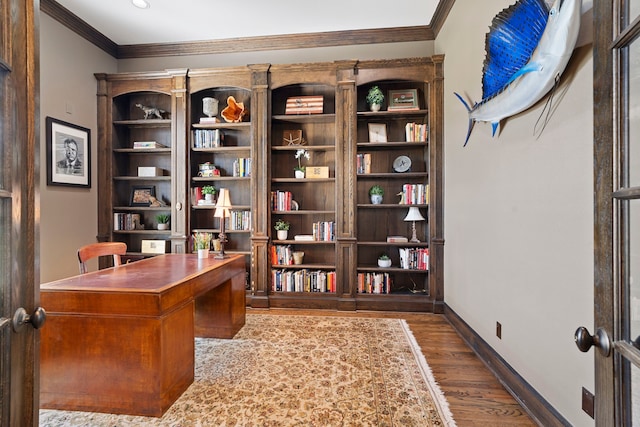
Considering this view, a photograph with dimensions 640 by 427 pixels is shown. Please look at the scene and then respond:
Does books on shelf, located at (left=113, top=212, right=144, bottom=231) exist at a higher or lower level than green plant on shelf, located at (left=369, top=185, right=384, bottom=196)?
lower

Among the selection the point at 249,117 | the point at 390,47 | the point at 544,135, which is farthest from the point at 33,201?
the point at 390,47

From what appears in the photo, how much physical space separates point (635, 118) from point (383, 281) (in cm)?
300

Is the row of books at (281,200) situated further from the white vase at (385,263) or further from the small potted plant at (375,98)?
the small potted plant at (375,98)

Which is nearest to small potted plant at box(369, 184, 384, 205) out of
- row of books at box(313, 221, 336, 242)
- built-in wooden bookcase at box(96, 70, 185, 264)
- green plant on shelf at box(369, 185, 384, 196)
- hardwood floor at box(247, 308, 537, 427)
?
green plant on shelf at box(369, 185, 384, 196)

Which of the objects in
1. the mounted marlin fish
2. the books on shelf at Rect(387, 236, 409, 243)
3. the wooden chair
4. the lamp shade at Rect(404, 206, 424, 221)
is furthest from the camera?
the books on shelf at Rect(387, 236, 409, 243)

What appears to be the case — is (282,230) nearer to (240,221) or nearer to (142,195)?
(240,221)

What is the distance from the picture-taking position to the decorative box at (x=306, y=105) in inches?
142

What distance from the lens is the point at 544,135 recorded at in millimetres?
1602

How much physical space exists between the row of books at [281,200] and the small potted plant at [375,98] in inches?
55.5

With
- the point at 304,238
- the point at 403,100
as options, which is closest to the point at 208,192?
the point at 304,238

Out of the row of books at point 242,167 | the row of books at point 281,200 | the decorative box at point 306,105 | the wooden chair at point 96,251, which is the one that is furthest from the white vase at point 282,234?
the wooden chair at point 96,251

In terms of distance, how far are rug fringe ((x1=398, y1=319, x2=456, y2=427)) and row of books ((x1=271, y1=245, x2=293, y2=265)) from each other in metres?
1.54

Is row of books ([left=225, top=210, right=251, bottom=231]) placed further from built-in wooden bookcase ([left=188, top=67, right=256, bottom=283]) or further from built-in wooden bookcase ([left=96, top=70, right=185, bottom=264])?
built-in wooden bookcase ([left=96, top=70, right=185, bottom=264])

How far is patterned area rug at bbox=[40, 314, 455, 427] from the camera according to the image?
1.68 metres
